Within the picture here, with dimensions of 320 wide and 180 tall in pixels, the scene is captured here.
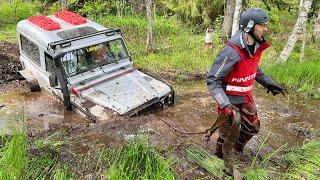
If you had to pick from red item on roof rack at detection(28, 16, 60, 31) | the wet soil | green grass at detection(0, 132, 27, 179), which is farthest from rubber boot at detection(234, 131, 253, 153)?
the wet soil

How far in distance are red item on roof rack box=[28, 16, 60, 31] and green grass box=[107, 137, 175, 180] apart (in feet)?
14.8

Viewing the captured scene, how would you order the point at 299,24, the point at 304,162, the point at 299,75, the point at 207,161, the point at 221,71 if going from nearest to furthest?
the point at 221,71
the point at 207,161
the point at 304,162
the point at 299,75
the point at 299,24

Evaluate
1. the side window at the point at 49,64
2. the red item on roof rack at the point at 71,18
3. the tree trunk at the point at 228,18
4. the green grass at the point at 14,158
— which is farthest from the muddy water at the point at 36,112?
the tree trunk at the point at 228,18

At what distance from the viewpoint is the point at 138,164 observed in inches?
172

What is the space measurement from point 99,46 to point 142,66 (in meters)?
3.00

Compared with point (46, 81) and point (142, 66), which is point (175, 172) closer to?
point (46, 81)

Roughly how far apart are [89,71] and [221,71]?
Result: 3.92m

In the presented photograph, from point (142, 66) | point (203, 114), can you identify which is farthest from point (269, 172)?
point (142, 66)

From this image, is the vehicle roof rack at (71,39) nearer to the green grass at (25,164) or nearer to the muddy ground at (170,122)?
the muddy ground at (170,122)

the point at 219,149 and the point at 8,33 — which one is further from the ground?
the point at 219,149

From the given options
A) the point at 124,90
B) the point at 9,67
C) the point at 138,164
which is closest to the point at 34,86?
the point at 124,90

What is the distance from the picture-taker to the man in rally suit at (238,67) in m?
4.26

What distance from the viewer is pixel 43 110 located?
8.01 metres

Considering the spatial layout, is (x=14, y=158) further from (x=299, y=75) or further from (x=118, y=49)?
(x=299, y=75)
